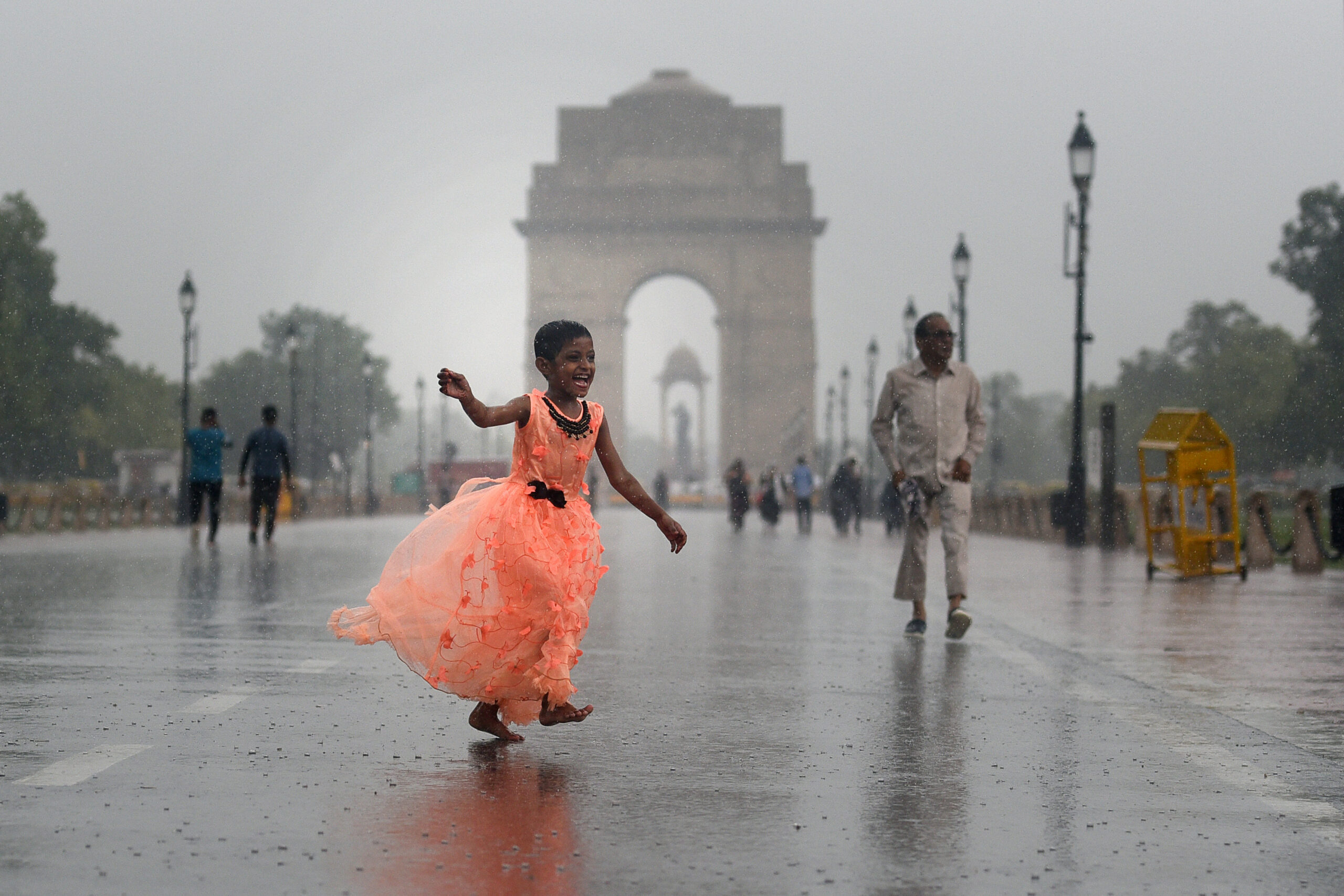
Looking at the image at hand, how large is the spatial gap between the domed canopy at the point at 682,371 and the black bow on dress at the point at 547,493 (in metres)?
118

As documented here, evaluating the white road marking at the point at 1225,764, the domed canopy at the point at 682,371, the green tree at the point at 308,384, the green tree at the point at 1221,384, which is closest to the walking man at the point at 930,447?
the white road marking at the point at 1225,764

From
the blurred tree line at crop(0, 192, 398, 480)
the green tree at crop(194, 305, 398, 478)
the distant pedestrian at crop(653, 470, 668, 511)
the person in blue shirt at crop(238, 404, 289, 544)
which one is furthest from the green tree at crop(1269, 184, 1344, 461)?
the green tree at crop(194, 305, 398, 478)

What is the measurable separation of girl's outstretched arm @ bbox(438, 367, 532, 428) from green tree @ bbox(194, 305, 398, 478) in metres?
93.1

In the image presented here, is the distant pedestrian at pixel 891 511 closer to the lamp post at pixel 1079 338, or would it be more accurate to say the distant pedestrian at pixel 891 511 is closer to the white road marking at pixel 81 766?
the lamp post at pixel 1079 338

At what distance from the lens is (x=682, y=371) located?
406 ft

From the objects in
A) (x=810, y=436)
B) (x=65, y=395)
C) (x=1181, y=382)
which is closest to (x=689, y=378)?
(x=1181, y=382)

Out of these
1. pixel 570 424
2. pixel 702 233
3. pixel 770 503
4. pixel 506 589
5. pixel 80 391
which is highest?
pixel 702 233

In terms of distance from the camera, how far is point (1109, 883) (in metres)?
4.13

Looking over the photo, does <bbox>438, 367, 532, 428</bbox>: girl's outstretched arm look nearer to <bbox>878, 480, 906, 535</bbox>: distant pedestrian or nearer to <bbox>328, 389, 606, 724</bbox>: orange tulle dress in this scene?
<bbox>328, 389, 606, 724</bbox>: orange tulle dress

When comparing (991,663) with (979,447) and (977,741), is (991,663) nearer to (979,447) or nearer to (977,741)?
(979,447)

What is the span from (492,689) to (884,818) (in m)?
1.59

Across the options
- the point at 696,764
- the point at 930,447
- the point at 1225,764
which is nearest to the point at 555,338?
the point at 696,764

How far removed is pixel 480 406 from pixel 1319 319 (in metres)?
58.6

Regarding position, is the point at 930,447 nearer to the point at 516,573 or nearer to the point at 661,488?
the point at 516,573
